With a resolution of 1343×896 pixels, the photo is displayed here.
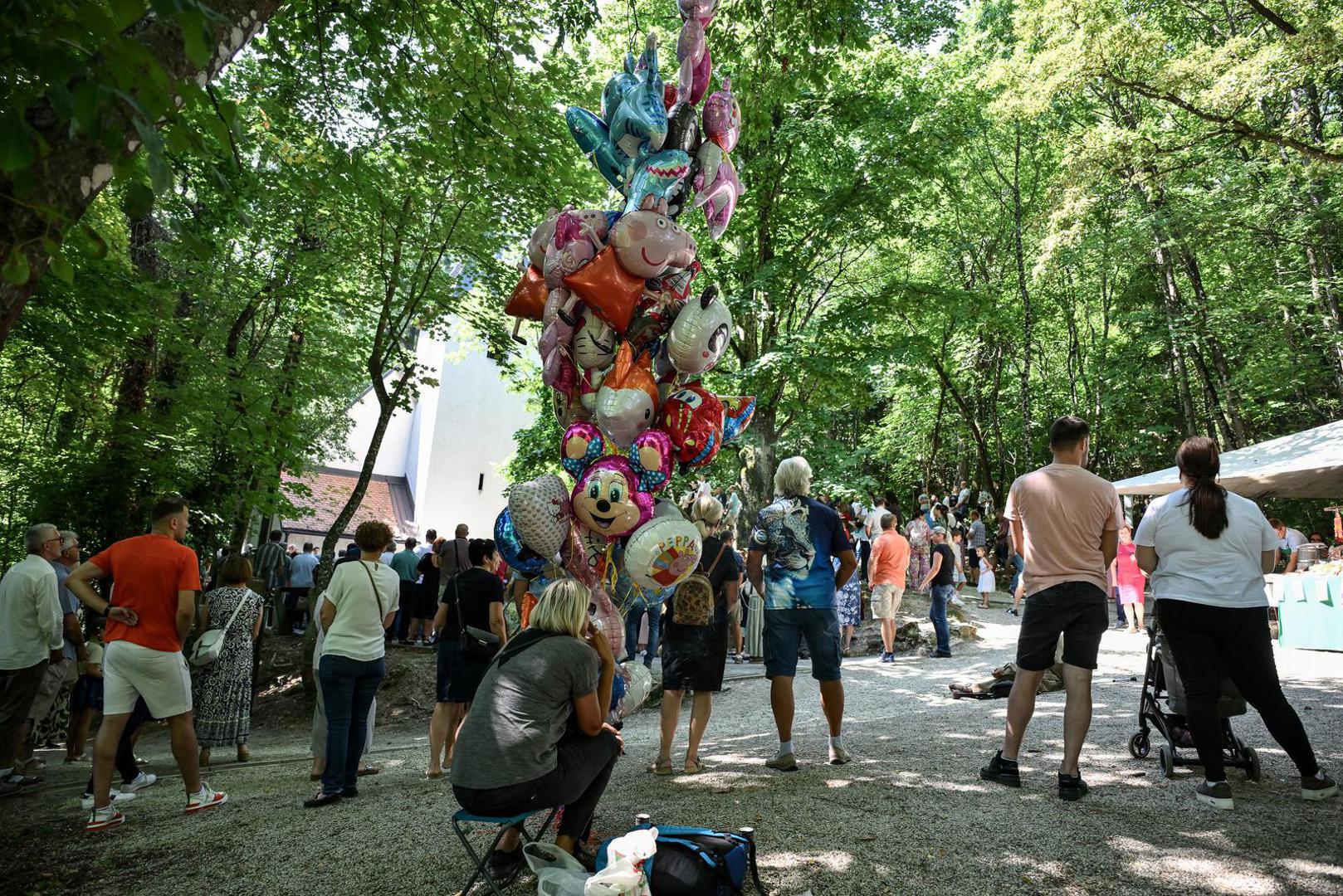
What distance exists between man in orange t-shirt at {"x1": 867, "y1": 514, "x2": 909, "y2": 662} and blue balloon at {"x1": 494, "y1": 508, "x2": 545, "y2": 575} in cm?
609

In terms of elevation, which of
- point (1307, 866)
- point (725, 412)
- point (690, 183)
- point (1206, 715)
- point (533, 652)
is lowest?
point (1307, 866)

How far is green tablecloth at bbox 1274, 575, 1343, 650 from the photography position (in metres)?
9.66

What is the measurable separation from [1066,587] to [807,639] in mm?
1547

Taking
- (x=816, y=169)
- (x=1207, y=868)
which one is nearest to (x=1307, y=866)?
(x=1207, y=868)

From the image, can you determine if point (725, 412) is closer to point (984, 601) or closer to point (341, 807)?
point (341, 807)

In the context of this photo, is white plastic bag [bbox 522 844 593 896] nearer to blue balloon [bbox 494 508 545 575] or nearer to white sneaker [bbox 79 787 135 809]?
blue balloon [bbox 494 508 545 575]

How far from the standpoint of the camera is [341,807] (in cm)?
482

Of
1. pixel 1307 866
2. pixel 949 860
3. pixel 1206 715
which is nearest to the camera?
pixel 1307 866

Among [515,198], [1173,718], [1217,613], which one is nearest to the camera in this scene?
[1217,613]

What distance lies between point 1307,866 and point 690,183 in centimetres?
466

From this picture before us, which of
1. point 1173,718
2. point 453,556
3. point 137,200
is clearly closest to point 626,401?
point 137,200

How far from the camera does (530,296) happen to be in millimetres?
5258

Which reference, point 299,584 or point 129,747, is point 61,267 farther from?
point 299,584

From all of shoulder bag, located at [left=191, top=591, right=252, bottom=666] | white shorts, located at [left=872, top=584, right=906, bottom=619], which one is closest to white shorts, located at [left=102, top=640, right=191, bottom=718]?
shoulder bag, located at [left=191, top=591, right=252, bottom=666]
